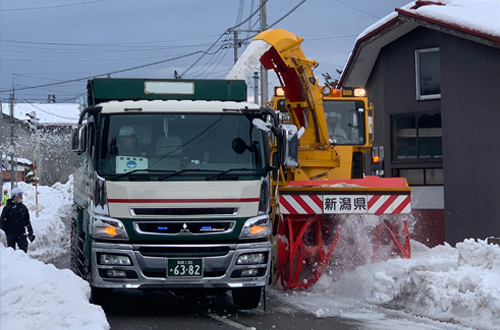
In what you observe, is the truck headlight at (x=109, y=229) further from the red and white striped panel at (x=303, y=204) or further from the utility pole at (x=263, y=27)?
the utility pole at (x=263, y=27)

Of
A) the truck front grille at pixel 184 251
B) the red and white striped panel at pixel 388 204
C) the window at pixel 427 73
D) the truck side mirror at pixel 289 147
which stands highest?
the window at pixel 427 73

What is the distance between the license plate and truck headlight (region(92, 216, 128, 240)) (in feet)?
2.14

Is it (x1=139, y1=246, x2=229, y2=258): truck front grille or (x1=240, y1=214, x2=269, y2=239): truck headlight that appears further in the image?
(x1=240, y1=214, x2=269, y2=239): truck headlight

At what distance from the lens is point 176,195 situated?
861 centimetres

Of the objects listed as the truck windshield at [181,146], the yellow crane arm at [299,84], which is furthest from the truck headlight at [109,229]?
the yellow crane arm at [299,84]

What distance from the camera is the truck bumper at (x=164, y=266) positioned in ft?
28.2

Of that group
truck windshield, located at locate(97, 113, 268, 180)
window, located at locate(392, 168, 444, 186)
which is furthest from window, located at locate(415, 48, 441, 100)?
truck windshield, located at locate(97, 113, 268, 180)

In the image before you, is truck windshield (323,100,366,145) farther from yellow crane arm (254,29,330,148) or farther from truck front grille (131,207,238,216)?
truck front grille (131,207,238,216)

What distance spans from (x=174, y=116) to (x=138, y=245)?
177 centimetres

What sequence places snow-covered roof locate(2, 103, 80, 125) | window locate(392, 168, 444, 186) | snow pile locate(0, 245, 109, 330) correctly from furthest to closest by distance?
snow-covered roof locate(2, 103, 80, 125)
window locate(392, 168, 444, 186)
snow pile locate(0, 245, 109, 330)

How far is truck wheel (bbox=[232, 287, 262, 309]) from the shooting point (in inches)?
374

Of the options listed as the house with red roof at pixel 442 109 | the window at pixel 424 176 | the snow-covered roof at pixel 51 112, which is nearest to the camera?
the house with red roof at pixel 442 109

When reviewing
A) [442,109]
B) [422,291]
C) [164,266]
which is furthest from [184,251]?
[442,109]

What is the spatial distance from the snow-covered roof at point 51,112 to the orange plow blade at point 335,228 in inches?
2935
